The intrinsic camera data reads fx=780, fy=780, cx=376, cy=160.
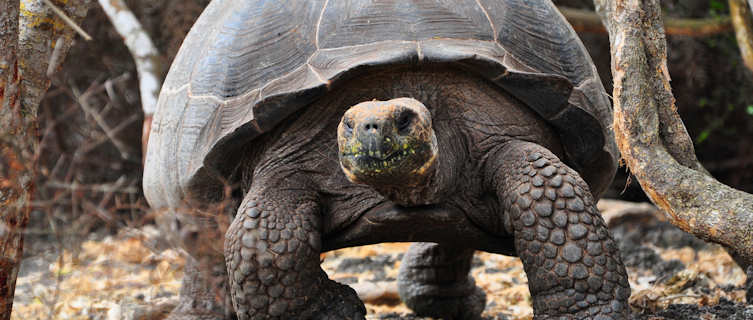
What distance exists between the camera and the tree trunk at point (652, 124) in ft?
7.99

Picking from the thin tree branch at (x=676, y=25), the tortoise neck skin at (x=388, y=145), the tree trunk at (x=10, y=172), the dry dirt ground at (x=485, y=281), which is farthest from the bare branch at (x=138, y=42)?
the tortoise neck skin at (x=388, y=145)

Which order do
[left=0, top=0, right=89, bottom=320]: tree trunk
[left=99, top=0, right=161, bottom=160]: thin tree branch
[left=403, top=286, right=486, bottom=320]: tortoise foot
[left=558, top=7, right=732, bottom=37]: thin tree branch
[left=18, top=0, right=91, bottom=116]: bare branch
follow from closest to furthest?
[left=0, top=0, right=89, bottom=320]: tree trunk
[left=18, top=0, right=91, bottom=116]: bare branch
[left=403, top=286, right=486, bottom=320]: tortoise foot
[left=558, top=7, right=732, bottom=37]: thin tree branch
[left=99, top=0, right=161, bottom=160]: thin tree branch

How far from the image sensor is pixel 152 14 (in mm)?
8281

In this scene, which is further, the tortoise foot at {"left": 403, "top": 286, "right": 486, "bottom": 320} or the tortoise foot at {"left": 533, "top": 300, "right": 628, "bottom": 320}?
the tortoise foot at {"left": 403, "top": 286, "right": 486, "bottom": 320}

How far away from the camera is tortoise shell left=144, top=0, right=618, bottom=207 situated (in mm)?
2678

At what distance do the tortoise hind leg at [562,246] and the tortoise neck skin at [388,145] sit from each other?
332 mm

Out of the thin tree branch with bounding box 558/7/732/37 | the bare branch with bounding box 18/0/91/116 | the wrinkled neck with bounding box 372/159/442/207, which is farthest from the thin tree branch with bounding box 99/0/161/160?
the wrinkled neck with bounding box 372/159/442/207

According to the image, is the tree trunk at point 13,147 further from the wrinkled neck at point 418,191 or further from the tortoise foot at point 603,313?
the tortoise foot at point 603,313

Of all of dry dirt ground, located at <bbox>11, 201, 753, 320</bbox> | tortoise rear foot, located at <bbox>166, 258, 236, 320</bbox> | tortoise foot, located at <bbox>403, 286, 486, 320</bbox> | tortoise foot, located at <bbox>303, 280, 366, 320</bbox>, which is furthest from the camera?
tortoise foot, located at <bbox>403, 286, 486, 320</bbox>

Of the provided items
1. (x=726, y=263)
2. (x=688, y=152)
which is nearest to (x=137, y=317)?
(x=688, y=152)

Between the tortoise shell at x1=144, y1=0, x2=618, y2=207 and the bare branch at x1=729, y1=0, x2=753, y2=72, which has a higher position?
the bare branch at x1=729, y1=0, x2=753, y2=72

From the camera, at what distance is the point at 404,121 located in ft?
7.74

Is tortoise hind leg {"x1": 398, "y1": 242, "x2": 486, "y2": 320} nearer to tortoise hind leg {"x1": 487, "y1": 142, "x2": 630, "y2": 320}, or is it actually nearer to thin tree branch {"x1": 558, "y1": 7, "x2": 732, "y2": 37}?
tortoise hind leg {"x1": 487, "y1": 142, "x2": 630, "y2": 320}

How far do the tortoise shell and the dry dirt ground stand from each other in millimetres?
504
